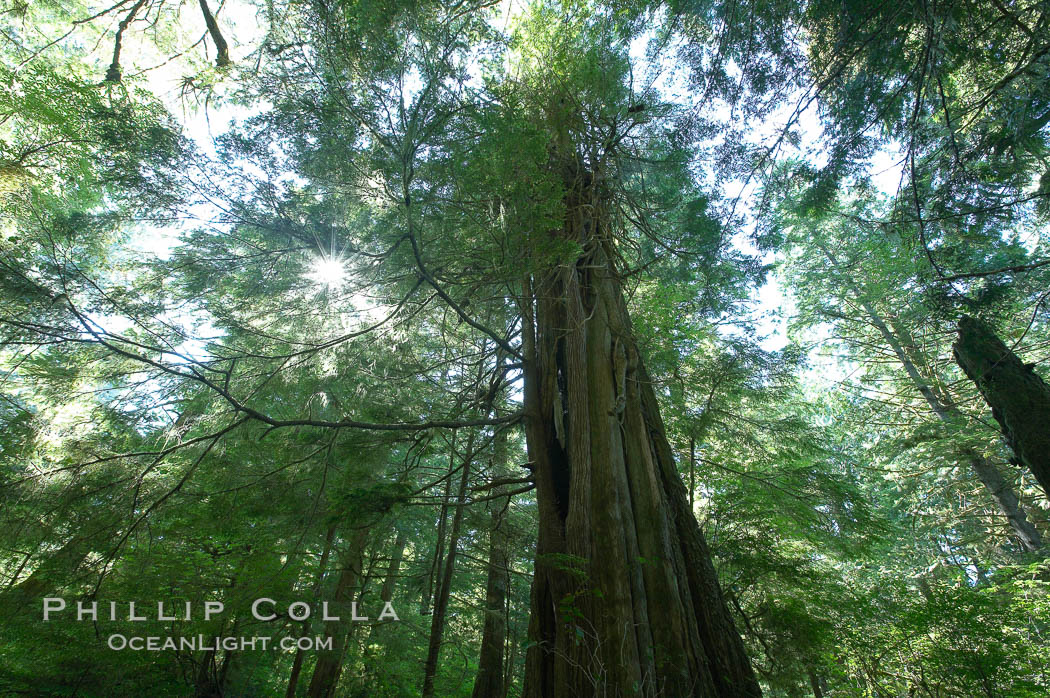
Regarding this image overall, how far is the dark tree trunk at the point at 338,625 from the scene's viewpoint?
161 inches

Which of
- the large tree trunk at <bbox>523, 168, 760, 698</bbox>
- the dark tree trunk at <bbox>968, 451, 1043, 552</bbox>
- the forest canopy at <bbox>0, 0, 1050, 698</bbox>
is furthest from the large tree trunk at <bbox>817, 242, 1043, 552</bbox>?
the large tree trunk at <bbox>523, 168, 760, 698</bbox>

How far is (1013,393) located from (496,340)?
14.8 ft

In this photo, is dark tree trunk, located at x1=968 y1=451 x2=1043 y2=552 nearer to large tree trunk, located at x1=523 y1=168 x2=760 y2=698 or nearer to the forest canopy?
the forest canopy

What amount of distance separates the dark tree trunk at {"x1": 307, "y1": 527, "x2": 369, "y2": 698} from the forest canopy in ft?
0.13

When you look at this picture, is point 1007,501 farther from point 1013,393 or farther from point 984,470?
point 1013,393

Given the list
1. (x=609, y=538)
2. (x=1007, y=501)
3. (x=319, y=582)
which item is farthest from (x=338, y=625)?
(x=1007, y=501)

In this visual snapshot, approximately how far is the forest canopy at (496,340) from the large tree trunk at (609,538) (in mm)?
26

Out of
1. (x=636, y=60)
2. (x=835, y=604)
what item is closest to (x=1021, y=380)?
(x=835, y=604)

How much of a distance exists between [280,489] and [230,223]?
2.67 meters

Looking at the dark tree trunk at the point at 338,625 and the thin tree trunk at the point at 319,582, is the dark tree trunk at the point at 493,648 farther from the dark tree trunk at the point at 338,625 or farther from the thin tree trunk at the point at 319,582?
the thin tree trunk at the point at 319,582

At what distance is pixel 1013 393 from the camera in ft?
12.3

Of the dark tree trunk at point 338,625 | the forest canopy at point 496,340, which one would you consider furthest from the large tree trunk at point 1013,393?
the dark tree trunk at point 338,625

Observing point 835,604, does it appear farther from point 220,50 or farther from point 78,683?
point 220,50

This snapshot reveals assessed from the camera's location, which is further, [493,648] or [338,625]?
[493,648]
